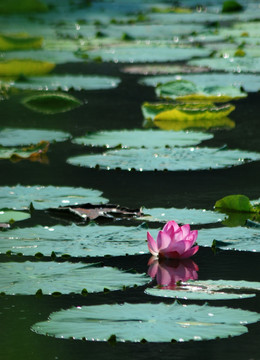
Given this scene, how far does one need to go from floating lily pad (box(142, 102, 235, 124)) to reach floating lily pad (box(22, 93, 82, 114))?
0.49m

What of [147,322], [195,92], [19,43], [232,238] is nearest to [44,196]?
[232,238]

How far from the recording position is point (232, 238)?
101 inches

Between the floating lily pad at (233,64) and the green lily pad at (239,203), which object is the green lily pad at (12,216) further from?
the floating lily pad at (233,64)

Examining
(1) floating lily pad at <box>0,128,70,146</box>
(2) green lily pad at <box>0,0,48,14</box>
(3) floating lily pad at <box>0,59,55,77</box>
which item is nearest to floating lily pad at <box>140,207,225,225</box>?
(1) floating lily pad at <box>0,128,70,146</box>

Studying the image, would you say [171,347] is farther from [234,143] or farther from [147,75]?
[147,75]

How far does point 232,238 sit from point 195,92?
2.68 metres

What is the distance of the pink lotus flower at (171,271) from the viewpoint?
2287mm

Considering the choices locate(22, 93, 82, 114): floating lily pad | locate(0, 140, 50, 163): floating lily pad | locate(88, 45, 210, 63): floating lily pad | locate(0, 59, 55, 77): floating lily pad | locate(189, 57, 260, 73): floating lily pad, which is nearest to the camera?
locate(0, 140, 50, 163): floating lily pad

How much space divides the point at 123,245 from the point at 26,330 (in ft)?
1.99

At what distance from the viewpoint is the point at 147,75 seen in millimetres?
6223

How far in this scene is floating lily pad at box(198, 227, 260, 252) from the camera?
8.23 ft

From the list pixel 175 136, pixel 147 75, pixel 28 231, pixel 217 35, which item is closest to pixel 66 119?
pixel 175 136

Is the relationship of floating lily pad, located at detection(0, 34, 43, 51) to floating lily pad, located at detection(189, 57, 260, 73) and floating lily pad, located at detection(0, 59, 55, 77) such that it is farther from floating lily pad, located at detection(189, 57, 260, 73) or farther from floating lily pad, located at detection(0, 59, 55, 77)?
floating lily pad, located at detection(189, 57, 260, 73)

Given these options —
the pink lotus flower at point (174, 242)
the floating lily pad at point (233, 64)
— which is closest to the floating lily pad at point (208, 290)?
the pink lotus flower at point (174, 242)
